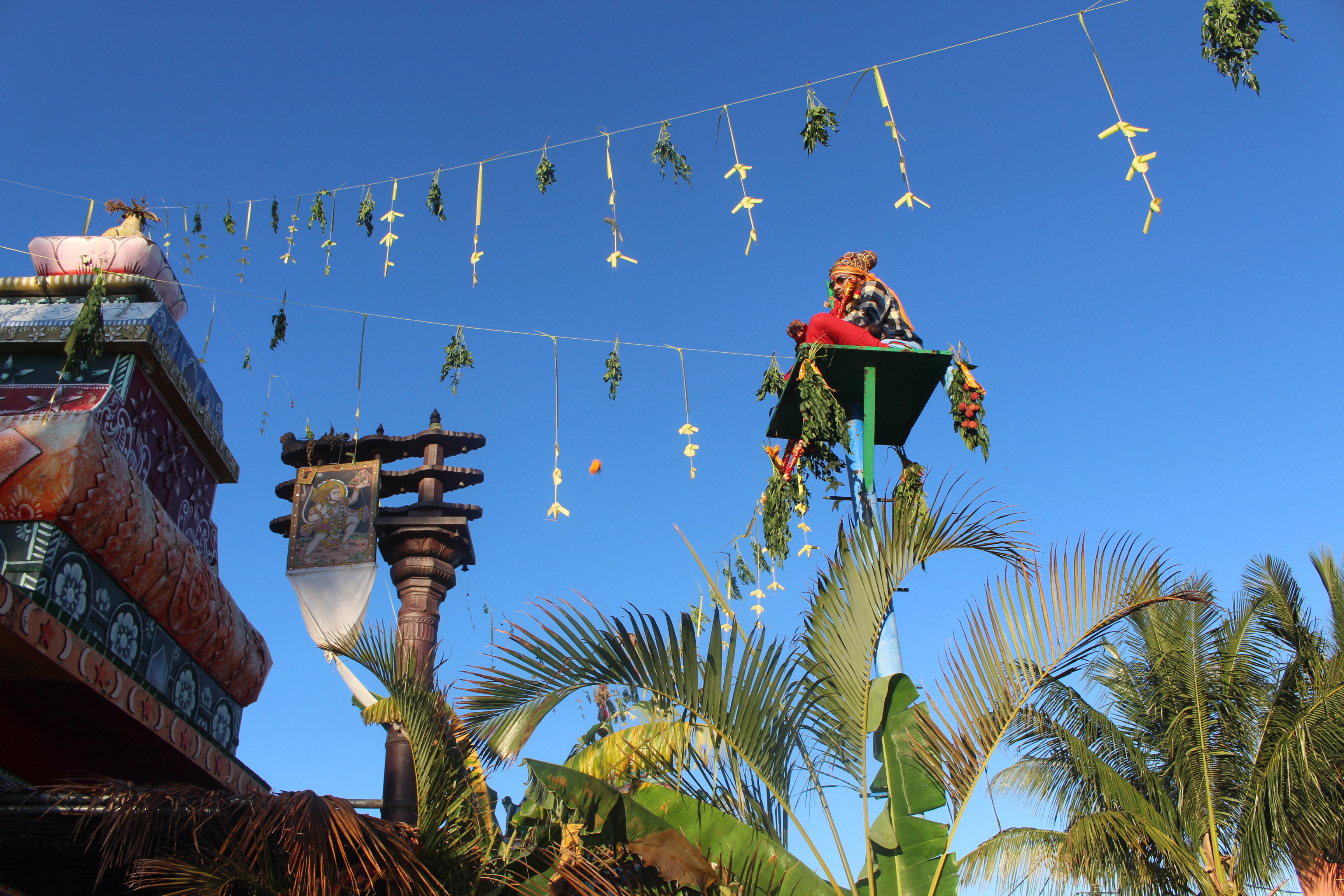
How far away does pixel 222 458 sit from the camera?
33.9 ft

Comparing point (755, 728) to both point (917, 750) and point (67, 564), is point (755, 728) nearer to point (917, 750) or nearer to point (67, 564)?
point (917, 750)

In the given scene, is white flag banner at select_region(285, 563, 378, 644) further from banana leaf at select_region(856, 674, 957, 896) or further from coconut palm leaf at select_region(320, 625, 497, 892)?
banana leaf at select_region(856, 674, 957, 896)

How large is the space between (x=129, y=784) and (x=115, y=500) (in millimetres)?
2511

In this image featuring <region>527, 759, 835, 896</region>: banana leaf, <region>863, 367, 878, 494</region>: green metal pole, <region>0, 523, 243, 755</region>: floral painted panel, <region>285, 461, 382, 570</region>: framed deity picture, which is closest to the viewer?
<region>527, 759, 835, 896</region>: banana leaf

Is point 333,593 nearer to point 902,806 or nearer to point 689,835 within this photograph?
point 689,835

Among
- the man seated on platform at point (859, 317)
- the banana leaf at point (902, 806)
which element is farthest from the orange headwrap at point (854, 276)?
the banana leaf at point (902, 806)

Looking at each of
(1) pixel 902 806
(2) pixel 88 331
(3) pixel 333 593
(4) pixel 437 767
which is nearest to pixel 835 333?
(1) pixel 902 806

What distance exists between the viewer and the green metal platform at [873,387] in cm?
638

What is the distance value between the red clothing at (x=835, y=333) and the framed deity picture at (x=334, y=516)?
620cm

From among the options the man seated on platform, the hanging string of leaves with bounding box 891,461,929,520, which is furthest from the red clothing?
the hanging string of leaves with bounding box 891,461,929,520

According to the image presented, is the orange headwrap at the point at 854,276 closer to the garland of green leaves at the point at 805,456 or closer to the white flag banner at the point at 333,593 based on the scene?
the garland of green leaves at the point at 805,456

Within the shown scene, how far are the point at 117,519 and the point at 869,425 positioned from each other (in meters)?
5.27

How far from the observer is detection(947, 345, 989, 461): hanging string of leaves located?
6617 mm

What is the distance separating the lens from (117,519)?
286 inches
